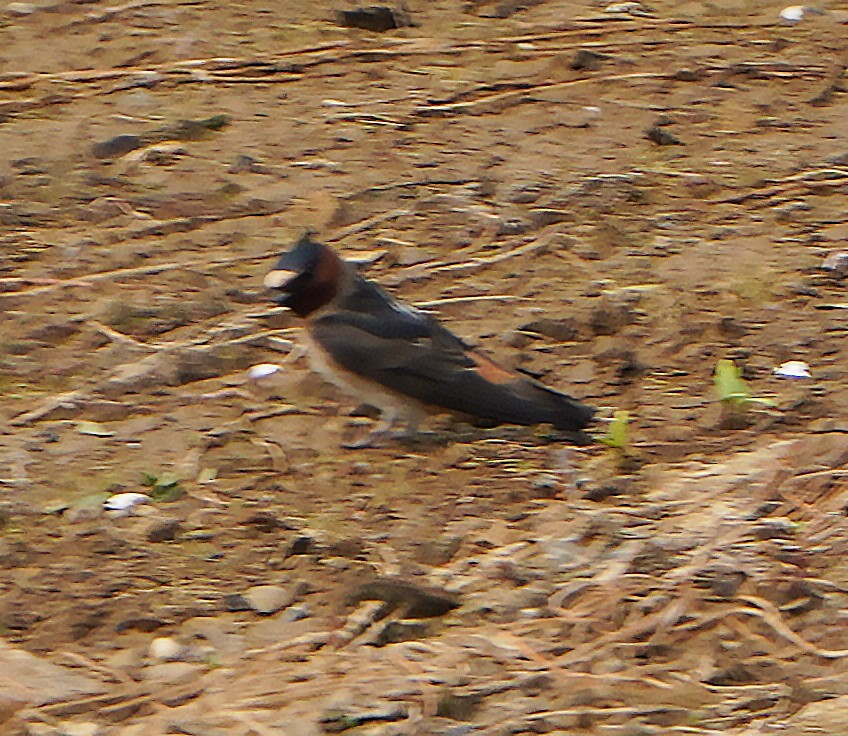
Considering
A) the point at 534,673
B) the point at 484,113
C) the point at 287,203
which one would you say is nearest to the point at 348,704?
the point at 534,673

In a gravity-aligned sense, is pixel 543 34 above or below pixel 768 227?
above

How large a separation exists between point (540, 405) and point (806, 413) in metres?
0.81

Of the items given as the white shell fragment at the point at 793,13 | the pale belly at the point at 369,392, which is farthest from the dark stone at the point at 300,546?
the white shell fragment at the point at 793,13

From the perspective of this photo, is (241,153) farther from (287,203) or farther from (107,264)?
(107,264)

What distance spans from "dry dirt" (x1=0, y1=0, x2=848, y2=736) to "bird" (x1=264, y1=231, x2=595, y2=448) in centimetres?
12

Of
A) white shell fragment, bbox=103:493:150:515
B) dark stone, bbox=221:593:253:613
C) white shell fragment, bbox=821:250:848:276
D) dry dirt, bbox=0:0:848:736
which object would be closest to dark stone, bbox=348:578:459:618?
dry dirt, bbox=0:0:848:736

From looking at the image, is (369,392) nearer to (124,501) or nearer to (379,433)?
(379,433)

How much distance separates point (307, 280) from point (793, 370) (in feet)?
5.03

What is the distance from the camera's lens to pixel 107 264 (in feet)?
21.6

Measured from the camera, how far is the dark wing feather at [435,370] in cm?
551

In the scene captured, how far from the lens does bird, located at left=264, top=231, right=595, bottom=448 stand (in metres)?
5.54

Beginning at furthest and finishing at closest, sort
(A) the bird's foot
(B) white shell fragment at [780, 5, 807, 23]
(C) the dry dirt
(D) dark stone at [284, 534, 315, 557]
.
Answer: (B) white shell fragment at [780, 5, 807, 23] < (A) the bird's foot < (D) dark stone at [284, 534, 315, 557] < (C) the dry dirt

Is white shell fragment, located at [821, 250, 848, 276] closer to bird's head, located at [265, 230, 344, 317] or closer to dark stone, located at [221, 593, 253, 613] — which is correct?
bird's head, located at [265, 230, 344, 317]

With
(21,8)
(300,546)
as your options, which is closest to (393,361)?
(300,546)
